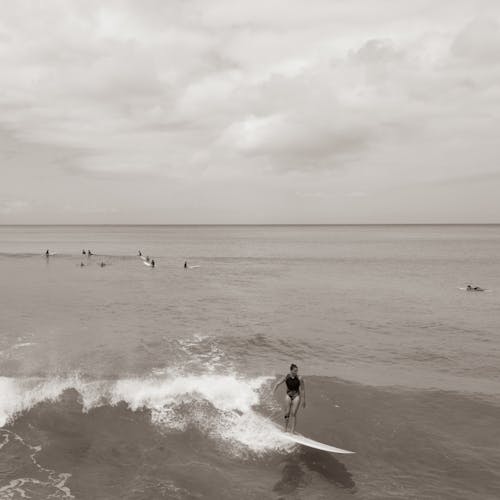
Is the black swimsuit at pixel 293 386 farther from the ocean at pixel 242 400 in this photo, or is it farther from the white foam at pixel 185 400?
the ocean at pixel 242 400

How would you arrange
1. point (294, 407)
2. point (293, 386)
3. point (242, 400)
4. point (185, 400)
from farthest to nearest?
point (242, 400)
point (185, 400)
point (294, 407)
point (293, 386)

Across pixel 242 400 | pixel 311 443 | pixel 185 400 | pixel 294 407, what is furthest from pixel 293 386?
pixel 185 400

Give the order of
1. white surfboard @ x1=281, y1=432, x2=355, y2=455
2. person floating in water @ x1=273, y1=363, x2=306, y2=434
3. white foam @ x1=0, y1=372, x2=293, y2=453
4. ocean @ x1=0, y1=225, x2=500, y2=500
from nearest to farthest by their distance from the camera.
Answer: ocean @ x1=0, y1=225, x2=500, y2=500 < white surfboard @ x1=281, y1=432, x2=355, y2=455 < person floating in water @ x1=273, y1=363, x2=306, y2=434 < white foam @ x1=0, y1=372, x2=293, y2=453

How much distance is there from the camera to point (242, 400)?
18266 millimetres

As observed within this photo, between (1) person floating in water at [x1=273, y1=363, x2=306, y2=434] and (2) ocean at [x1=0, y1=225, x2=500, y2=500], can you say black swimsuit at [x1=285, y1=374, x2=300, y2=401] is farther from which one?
(2) ocean at [x1=0, y1=225, x2=500, y2=500]

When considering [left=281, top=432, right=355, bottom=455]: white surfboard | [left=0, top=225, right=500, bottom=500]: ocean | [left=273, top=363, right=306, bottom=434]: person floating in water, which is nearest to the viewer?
[left=0, top=225, right=500, bottom=500]: ocean

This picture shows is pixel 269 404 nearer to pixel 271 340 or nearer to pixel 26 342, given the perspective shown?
pixel 271 340

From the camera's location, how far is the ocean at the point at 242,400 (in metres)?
12.6

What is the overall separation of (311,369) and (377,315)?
15.6 meters

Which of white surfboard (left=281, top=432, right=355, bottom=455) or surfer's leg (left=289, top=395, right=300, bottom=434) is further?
surfer's leg (left=289, top=395, right=300, bottom=434)

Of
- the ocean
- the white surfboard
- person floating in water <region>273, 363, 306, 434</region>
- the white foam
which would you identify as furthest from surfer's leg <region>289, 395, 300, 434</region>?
the ocean

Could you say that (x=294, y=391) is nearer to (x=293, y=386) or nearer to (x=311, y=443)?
(x=293, y=386)

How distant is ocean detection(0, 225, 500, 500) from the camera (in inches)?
496

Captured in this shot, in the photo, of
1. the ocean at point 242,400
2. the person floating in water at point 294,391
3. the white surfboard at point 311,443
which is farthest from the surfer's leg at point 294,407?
the ocean at point 242,400
